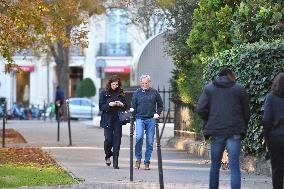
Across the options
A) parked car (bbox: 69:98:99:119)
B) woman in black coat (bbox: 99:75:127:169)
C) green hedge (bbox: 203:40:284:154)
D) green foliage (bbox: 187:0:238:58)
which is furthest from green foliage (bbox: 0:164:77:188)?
parked car (bbox: 69:98:99:119)

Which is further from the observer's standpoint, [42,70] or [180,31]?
[42,70]

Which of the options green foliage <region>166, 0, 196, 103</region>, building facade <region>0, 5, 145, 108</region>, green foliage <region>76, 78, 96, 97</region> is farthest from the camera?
building facade <region>0, 5, 145, 108</region>

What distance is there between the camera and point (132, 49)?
61688 mm

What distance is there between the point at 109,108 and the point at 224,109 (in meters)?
5.03

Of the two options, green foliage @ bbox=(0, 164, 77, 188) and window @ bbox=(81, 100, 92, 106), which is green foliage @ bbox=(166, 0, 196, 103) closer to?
green foliage @ bbox=(0, 164, 77, 188)

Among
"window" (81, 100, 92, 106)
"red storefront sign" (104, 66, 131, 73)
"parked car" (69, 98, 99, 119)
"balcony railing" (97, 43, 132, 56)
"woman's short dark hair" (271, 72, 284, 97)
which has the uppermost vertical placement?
"balcony railing" (97, 43, 132, 56)

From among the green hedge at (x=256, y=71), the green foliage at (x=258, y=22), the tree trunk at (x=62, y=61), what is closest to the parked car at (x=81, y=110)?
the tree trunk at (x=62, y=61)

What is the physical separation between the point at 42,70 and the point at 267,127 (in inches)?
2065

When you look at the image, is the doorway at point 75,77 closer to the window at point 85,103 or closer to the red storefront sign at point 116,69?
the red storefront sign at point 116,69

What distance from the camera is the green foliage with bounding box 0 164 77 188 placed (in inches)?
524

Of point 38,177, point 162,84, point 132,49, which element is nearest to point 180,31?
point 162,84

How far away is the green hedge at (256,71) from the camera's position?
47.5 feet

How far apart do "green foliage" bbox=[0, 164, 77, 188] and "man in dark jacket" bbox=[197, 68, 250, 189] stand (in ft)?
9.38

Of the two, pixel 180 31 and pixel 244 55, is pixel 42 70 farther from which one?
pixel 244 55
